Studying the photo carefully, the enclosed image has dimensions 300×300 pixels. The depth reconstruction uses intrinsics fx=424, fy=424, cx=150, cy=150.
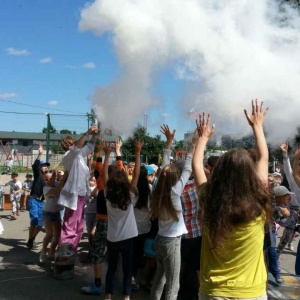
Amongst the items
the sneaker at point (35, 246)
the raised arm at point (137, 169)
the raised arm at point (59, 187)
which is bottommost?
the sneaker at point (35, 246)

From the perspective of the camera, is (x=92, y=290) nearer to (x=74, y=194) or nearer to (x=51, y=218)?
(x=74, y=194)

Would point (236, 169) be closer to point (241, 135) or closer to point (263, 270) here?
point (263, 270)

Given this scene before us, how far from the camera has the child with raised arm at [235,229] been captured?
230 centimetres

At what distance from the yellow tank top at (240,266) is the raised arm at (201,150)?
1.66 feet

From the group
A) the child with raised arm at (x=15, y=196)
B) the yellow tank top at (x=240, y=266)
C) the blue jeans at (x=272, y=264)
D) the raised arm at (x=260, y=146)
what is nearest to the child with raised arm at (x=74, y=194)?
the blue jeans at (x=272, y=264)

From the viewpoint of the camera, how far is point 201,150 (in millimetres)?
2889

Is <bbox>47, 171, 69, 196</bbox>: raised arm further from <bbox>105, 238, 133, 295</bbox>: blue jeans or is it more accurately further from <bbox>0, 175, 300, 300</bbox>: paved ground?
<bbox>105, 238, 133, 295</bbox>: blue jeans

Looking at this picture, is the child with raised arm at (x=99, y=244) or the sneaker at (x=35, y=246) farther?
the sneaker at (x=35, y=246)

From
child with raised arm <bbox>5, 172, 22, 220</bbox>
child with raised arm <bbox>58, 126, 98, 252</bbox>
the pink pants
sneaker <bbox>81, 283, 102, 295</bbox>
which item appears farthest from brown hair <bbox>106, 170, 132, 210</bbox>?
child with raised arm <bbox>5, 172, 22, 220</bbox>

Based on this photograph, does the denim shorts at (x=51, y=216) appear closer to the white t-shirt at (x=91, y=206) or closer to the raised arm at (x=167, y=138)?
the white t-shirt at (x=91, y=206)

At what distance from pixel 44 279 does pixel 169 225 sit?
98.3 inches

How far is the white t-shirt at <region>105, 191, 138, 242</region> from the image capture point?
4.67 meters

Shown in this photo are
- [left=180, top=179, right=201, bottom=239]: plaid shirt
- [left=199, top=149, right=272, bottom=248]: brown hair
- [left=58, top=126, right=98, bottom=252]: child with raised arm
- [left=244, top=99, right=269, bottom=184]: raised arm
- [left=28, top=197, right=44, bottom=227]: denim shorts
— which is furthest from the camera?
[left=28, top=197, right=44, bottom=227]: denim shorts

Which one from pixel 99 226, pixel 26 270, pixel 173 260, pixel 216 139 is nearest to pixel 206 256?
pixel 173 260
